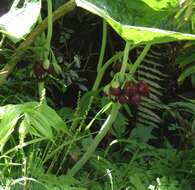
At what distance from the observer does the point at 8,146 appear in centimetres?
176

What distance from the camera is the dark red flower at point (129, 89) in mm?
1672

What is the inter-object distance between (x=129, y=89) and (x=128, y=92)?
0.4 inches

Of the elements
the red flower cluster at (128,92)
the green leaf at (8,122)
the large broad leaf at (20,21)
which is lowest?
the red flower cluster at (128,92)

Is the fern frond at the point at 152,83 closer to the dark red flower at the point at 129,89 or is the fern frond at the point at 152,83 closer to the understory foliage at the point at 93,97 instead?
the understory foliage at the point at 93,97

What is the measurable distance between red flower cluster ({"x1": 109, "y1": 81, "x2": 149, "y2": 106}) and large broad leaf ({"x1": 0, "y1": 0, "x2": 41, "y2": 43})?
29 centimetres

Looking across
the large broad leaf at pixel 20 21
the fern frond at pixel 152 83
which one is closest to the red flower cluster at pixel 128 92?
the large broad leaf at pixel 20 21

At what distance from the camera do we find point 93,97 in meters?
1.93

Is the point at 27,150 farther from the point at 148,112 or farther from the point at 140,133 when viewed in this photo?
the point at 148,112

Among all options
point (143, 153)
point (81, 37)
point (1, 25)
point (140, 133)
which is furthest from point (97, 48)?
point (1, 25)

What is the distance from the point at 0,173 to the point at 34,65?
47 centimetres

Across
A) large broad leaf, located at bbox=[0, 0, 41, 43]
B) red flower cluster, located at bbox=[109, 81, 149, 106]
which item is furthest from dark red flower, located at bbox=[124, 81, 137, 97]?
large broad leaf, located at bbox=[0, 0, 41, 43]

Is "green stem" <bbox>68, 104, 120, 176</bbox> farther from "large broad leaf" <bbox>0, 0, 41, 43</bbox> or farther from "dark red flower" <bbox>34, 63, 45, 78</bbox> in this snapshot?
"large broad leaf" <bbox>0, 0, 41, 43</bbox>

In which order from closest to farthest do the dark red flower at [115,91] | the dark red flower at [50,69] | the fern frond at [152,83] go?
the dark red flower at [115,91]
the dark red flower at [50,69]
the fern frond at [152,83]

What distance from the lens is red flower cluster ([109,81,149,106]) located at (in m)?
1.66
